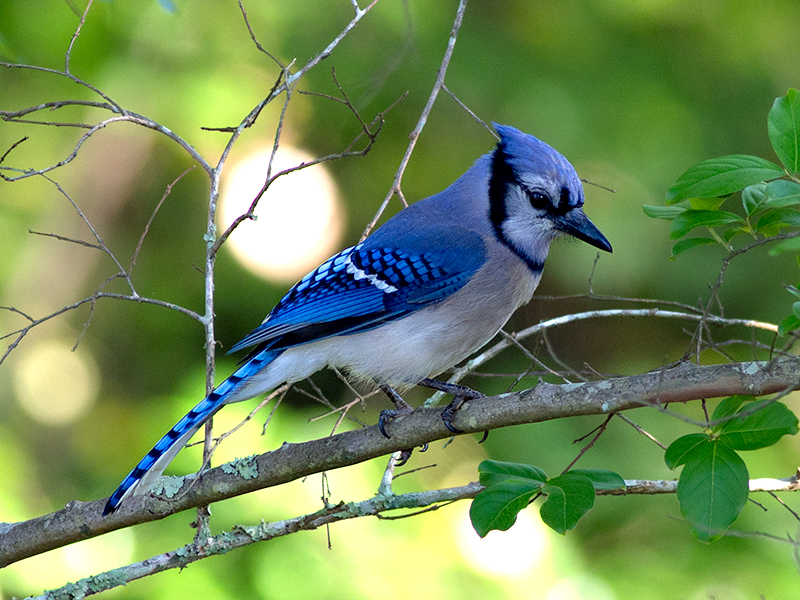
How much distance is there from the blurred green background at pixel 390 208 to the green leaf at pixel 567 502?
4.66 ft

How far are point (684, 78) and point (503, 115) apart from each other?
100cm

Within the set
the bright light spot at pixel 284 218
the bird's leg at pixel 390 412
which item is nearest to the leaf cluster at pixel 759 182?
the bird's leg at pixel 390 412

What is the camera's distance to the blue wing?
2.30 meters

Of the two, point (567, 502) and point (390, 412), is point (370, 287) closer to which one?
point (390, 412)

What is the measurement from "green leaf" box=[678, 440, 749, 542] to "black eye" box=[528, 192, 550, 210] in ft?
3.87

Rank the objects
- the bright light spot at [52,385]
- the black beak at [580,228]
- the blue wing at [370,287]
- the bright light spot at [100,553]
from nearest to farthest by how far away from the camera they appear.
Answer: the blue wing at [370,287]
the black beak at [580,228]
the bright light spot at [100,553]
the bright light spot at [52,385]

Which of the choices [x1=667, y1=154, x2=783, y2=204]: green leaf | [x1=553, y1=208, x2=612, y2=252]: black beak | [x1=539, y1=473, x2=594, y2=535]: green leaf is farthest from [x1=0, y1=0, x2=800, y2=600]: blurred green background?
[x1=667, y1=154, x2=783, y2=204]: green leaf

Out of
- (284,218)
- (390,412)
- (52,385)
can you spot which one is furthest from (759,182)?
(52,385)

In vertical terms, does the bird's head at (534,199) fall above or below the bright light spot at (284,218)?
above

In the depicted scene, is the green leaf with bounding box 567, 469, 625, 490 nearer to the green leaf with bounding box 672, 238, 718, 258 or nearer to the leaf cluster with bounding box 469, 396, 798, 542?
the leaf cluster with bounding box 469, 396, 798, 542

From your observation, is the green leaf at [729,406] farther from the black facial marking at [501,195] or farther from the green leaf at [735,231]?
the black facial marking at [501,195]

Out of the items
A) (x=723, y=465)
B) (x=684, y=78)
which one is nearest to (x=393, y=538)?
(x=723, y=465)

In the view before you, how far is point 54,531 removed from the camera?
1.82 metres

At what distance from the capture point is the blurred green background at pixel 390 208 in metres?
3.13
